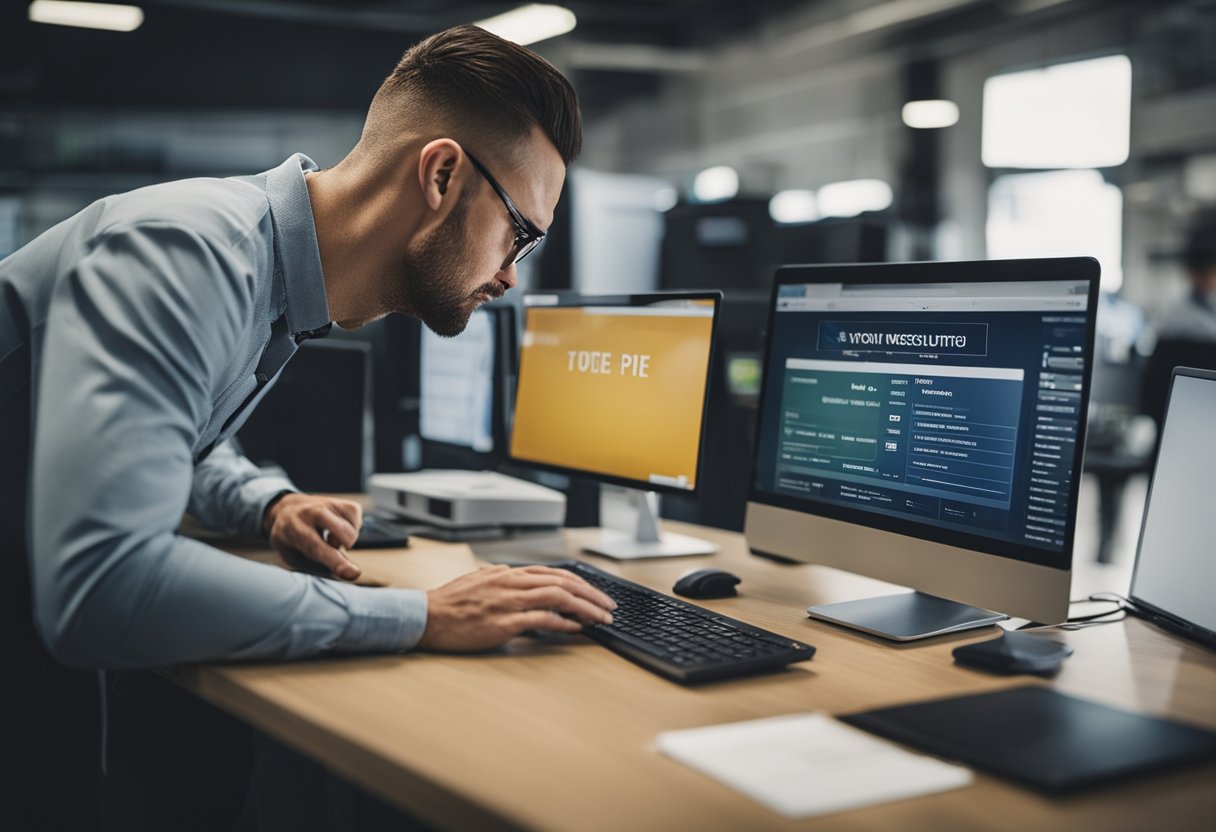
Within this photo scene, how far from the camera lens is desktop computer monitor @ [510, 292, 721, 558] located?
1742 millimetres

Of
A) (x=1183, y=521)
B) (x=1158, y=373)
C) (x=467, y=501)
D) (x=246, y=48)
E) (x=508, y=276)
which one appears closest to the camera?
(x=1183, y=521)

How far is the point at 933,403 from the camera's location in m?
1.32

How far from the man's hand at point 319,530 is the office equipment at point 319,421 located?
71 centimetres

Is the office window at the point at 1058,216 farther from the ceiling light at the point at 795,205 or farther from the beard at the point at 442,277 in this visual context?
the beard at the point at 442,277

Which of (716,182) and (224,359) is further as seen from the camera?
(716,182)

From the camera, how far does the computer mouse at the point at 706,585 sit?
1.48 meters

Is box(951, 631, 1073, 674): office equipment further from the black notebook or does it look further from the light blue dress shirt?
the light blue dress shirt

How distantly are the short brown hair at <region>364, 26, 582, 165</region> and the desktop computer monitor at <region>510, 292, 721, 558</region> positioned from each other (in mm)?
450

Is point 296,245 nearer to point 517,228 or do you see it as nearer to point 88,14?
point 517,228

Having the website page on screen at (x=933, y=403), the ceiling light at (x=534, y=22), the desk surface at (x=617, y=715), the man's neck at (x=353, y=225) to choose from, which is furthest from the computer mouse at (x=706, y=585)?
the ceiling light at (x=534, y=22)

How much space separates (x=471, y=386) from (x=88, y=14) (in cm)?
522

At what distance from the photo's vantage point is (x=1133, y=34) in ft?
20.7

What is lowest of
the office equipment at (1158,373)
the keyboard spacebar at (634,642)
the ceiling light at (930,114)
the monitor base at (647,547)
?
the monitor base at (647,547)

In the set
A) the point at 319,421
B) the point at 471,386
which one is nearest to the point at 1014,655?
the point at 471,386
